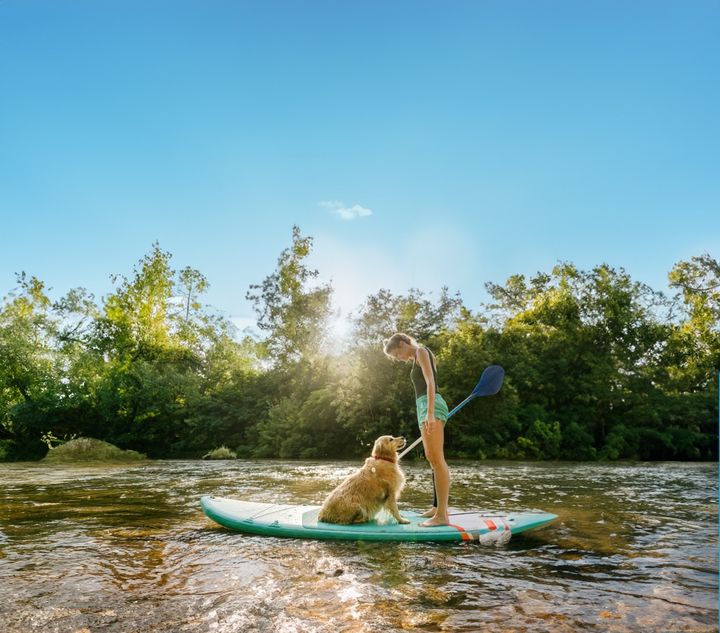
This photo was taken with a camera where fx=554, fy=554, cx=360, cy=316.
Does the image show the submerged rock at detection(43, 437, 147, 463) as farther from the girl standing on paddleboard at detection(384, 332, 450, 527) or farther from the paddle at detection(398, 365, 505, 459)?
the girl standing on paddleboard at detection(384, 332, 450, 527)

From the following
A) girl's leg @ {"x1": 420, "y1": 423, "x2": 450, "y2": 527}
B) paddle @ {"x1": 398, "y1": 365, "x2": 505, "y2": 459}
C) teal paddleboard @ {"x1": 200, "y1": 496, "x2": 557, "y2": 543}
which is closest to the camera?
teal paddleboard @ {"x1": 200, "y1": 496, "x2": 557, "y2": 543}

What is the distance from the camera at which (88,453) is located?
23281mm

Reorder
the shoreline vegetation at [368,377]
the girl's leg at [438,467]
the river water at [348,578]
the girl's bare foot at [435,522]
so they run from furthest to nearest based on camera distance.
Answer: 1. the shoreline vegetation at [368,377]
2. the girl's leg at [438,467]
3. the girl's bare foot at [435,522]
4. the river water at [348,578]

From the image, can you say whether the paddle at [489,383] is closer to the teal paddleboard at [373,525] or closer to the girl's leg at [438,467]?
the girl's leg at [438,467]

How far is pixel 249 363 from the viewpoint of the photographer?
40.6 meters

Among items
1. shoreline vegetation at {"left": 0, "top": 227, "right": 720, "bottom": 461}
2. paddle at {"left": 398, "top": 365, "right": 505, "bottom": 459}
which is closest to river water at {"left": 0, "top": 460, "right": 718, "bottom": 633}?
paddle at {"left": 398, "top": 365, "right": 505, "bottom": 459}

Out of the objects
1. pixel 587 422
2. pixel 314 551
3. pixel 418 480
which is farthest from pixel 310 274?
pixel 314 551

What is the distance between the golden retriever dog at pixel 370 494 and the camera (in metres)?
4.93

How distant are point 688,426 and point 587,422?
4.45 meters

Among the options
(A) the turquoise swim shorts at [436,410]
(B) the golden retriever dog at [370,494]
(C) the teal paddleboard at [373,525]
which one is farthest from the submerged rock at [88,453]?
(A) the turquoise swim shorts at [436,410]

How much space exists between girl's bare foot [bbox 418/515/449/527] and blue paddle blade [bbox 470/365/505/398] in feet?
5.93

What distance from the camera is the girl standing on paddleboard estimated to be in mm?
5039

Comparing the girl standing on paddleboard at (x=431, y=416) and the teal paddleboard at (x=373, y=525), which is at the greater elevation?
the girl standing on paddleboard at (x=431, y=416)

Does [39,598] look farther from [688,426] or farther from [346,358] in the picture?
[688,426]
